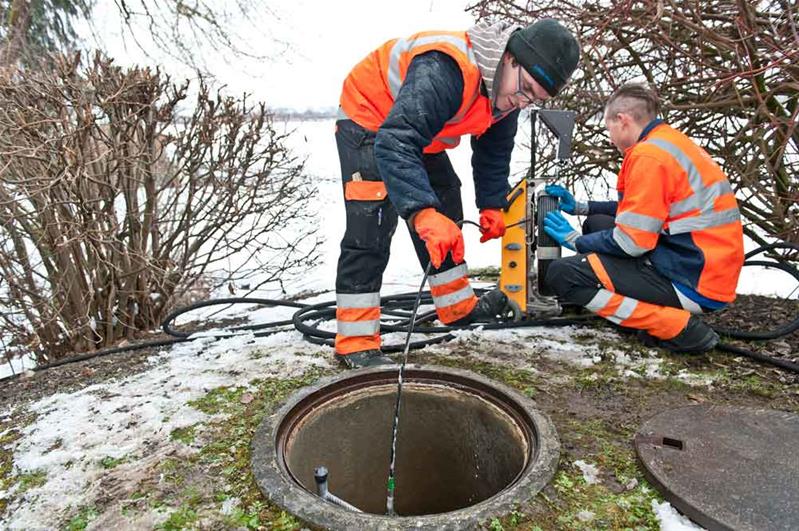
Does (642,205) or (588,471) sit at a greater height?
(642,205)

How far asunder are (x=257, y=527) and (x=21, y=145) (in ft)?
9.02

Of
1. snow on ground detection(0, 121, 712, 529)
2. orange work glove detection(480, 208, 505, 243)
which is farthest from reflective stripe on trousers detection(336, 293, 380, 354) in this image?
orange work glove detection(480, 208, 505, 243)

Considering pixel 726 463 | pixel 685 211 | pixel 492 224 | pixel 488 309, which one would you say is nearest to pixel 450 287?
pixel 488 309

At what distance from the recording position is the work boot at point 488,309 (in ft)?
9.95

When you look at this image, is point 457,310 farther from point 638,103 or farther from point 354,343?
point 638,103

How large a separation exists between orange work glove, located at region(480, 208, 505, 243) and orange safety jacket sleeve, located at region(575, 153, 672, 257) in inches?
23.5

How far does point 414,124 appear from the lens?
205 cm

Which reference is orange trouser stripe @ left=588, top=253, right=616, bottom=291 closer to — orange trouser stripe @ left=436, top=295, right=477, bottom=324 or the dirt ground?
the dirt ground

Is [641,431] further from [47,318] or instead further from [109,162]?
[47,318]

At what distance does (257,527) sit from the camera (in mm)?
1556

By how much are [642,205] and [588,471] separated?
1335 mm

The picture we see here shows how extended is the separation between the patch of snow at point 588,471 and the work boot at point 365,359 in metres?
1.03

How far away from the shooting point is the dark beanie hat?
2.04 m

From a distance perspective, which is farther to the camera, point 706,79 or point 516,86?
point 706,79
